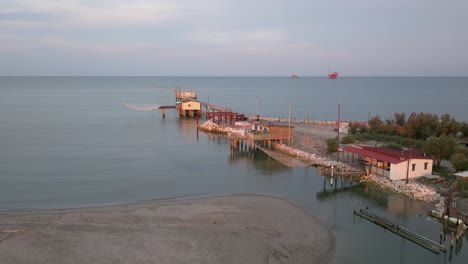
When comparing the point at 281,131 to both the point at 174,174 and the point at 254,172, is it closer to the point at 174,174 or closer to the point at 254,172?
the point at 254,172

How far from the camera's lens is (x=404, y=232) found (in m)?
22.1

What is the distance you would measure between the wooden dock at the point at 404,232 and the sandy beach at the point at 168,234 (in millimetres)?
3310

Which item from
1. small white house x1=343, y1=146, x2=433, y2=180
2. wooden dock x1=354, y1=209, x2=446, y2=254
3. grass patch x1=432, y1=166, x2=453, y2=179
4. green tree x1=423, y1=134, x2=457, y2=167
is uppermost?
green tree x1=423, y1=134, x2=457, y2=167

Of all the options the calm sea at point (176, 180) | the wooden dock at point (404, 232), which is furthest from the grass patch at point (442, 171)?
the wooden dock at point (404, 232)

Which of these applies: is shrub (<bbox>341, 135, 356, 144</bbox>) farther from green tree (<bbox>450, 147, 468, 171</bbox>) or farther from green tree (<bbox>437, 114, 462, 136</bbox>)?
green tree (<bbox>450, 147, 468, 171</bbox>)

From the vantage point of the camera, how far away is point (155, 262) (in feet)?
59.3

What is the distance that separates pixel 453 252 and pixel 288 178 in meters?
15.0

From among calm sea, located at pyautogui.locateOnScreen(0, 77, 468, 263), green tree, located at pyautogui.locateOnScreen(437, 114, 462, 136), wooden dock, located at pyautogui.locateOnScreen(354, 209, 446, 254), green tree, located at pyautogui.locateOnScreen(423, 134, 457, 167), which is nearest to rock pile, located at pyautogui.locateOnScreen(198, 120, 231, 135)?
calm sea, located at pyautogui.locateOnScreen(0, 77, 468, 263)

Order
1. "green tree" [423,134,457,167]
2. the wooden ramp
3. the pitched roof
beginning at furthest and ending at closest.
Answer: the wooden ramp < "green tree" [423,134,457,167] < the pitched roof

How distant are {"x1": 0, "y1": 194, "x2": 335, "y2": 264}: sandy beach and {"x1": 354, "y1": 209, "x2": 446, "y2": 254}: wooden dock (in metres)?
3.31

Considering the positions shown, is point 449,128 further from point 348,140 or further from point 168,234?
point 168,234

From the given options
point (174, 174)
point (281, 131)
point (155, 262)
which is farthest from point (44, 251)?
point (281, 131)

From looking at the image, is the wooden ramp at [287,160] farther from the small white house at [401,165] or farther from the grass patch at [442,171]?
the grass patch at [442,171]

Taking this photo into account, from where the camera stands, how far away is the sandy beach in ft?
61.2
